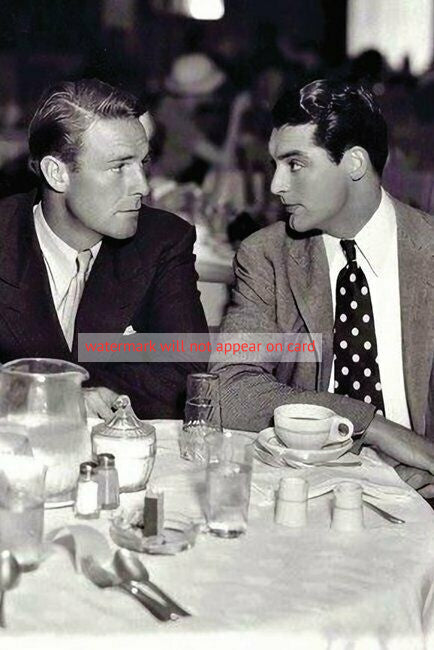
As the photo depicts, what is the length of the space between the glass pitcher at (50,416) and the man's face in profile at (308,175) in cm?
139

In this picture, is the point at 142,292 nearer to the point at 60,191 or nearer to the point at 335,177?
the point at 60,191

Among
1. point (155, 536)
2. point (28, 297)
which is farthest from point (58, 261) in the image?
point (155, 536)

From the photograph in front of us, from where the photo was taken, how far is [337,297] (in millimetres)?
2818

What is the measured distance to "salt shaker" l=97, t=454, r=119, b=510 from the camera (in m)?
1.65

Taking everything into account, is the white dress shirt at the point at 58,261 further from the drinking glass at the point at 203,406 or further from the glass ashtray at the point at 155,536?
the glass ashtray at the point at 155,536

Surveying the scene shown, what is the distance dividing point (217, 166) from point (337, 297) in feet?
5.59

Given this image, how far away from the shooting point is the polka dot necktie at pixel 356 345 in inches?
110

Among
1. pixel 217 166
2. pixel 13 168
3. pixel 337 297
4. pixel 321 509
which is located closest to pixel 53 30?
pixel 13 168

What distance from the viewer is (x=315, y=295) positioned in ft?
9.14

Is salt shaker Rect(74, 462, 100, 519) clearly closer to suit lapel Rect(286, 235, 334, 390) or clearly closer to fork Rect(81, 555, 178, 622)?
fork Rect(81, 555, 178, 622)

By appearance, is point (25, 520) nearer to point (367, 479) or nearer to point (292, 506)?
point (292, 506)

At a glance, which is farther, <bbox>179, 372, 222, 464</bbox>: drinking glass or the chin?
the chin

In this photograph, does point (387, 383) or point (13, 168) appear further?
point (13, 168)

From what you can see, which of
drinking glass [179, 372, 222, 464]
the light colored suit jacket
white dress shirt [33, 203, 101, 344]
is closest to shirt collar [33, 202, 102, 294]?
white dress shirt [33, 203, 101, 344]
